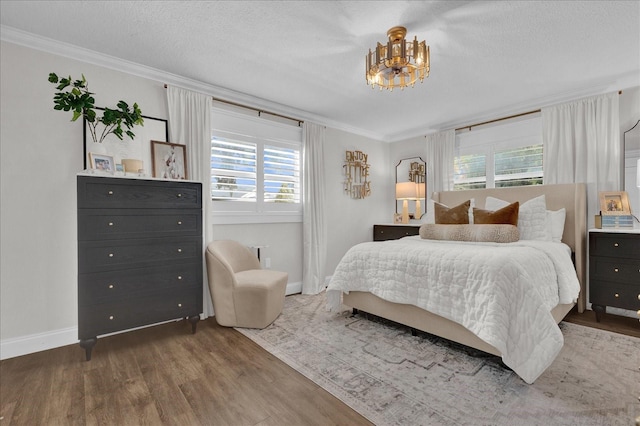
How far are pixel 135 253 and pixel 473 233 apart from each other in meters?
3.12

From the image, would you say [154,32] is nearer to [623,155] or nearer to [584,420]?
[584,420]

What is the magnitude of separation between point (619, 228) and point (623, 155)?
85 centimetres

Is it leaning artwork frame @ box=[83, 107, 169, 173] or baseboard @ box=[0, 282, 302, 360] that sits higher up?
leaning artwork frame @ box=[83, 107, 169, 173]

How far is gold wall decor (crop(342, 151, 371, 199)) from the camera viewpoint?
16.5 feet

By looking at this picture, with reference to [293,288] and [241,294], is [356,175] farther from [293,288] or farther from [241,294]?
[241,294]

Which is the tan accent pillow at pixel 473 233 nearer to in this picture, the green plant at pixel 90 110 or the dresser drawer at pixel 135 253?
the dresser drawer at pixel 135 253

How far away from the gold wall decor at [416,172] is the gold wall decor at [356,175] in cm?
74

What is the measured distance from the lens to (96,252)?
2.35 metres

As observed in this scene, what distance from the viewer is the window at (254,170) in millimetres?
3619

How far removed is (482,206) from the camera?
13.6ft

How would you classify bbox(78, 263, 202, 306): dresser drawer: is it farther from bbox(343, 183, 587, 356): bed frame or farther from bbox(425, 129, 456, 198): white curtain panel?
bbox(425, 129, 456, 198): white curtain panel

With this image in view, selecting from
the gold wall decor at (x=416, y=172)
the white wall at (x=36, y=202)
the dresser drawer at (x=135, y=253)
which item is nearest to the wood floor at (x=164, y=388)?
the white wall at (x=36, y=202)

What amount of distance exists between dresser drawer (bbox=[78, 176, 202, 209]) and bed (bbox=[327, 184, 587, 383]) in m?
1.61

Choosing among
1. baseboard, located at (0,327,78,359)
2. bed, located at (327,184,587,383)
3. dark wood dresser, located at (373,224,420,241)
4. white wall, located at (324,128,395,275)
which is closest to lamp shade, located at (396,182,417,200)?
dark wood dresser, located at (373,224,420,241)
